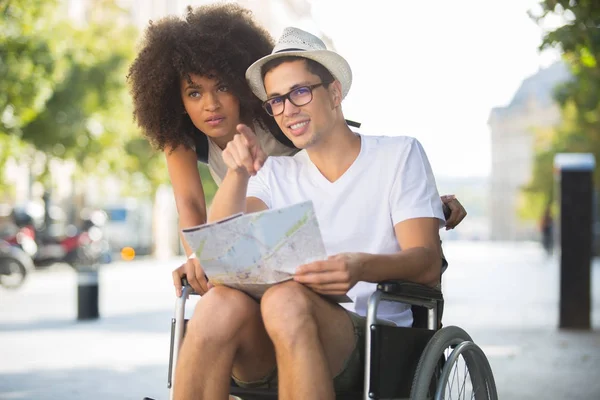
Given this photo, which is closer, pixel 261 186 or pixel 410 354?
pixel 410 354

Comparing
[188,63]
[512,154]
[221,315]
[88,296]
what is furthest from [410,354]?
[512,154]

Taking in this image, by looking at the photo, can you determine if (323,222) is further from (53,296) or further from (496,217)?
(496,217)

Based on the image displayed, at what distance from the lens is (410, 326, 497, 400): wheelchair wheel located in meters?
3.35

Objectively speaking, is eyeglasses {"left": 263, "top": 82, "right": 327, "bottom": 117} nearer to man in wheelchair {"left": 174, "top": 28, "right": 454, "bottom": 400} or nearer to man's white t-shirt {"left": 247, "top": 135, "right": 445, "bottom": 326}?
man in wheelchair {"left": 174, "top": 28, "right": 454, "bottom": 400}

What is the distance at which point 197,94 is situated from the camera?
4281mm

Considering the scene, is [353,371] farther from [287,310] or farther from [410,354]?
[287,310]

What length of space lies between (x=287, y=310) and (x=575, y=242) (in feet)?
29.6

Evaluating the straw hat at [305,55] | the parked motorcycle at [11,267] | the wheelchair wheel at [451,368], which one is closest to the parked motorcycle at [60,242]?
the parked motorcycle at [11,267]

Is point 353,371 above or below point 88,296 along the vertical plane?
above

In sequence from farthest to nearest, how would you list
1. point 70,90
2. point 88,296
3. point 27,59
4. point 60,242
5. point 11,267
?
point 70,90, point 60,242, point 27,59, point 11,267, point 88,296

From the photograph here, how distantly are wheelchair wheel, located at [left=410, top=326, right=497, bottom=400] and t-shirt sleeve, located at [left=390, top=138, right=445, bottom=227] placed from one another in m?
0.38

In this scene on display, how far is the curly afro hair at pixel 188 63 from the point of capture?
4.24m

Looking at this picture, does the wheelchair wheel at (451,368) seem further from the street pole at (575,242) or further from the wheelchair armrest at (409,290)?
the street pole at (575,242)

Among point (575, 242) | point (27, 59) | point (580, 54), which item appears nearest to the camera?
point (580, 54)
